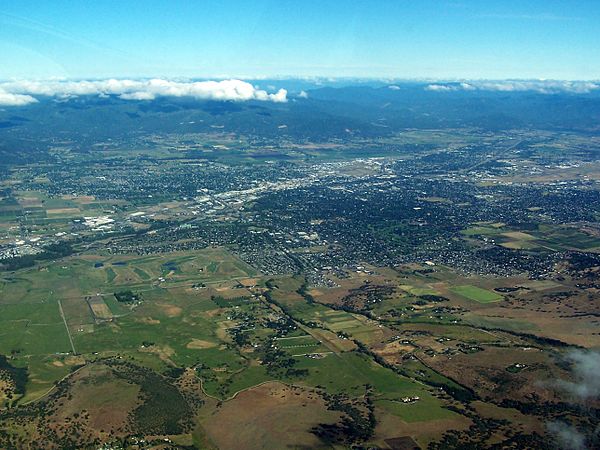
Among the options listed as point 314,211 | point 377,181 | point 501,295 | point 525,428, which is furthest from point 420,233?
point 525,428

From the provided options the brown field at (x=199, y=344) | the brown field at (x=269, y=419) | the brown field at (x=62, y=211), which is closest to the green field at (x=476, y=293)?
the brown field at (x=269, y=419)

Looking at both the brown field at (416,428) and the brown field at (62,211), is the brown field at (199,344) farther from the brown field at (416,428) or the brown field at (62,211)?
the brown field at (62,211)

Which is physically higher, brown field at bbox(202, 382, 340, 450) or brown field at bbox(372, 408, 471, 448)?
brown field at bbox(372, 408, 471, 448)

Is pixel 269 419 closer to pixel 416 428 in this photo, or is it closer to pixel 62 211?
pixel 416 428

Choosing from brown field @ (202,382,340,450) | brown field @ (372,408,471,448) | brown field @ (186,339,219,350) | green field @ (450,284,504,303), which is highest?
brown field @ (372,408,471,448)

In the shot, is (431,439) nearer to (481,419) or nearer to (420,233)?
(481,419)

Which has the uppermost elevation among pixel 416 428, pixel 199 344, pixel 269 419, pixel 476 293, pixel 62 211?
pixel 416 428

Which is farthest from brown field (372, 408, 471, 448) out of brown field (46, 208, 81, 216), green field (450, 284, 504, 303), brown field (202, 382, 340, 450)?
brown field (46, 208, 81, 216)

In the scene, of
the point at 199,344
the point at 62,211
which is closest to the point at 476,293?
the point at 199,344

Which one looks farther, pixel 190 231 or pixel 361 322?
pixel 190 231

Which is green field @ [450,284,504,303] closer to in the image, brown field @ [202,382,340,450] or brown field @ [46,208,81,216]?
brown field @ [202,382,340,450]

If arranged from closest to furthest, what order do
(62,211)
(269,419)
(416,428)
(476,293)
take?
(416,428) < (269,419) < (476,293) < (62,211)
